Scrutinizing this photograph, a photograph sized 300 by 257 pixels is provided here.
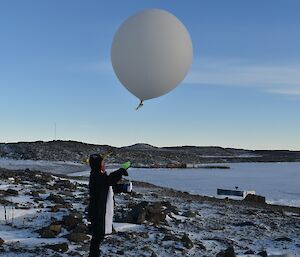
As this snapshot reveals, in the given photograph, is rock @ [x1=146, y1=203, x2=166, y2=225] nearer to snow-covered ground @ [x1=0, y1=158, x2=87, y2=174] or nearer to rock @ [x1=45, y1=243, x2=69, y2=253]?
rock @ [x1=45, y1=243, x2=69, y2=253]

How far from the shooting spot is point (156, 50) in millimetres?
8586

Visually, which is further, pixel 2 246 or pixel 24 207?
pixel 24 207

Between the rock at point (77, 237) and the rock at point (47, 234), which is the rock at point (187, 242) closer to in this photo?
the rock at point (77, 237)

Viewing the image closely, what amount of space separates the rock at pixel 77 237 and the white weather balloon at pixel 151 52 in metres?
2.93

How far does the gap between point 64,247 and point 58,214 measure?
3496mm

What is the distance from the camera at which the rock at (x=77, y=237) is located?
8.96 meters

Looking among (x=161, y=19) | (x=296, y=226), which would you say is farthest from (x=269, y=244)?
(x=161, y=19)

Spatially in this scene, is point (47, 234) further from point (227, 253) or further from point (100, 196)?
point (227, 253)

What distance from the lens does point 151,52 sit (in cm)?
859

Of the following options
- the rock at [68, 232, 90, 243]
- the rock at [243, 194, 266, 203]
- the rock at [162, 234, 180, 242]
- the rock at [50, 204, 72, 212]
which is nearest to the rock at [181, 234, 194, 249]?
the rock at [162, 234, 180, 242]

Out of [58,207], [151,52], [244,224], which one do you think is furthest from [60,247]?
[244,224]

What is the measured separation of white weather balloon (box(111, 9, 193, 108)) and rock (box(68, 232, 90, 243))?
2.93m

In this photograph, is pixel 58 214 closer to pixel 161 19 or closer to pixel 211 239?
pixel 211 239

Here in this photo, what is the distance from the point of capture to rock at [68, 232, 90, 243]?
29.4 ft
